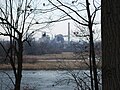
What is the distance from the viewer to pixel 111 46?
167cm

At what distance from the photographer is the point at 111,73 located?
5.37ft

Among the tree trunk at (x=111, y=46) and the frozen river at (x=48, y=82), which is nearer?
the tree trunk at (x=111, y=46)

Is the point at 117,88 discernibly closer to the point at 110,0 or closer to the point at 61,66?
the point at 110,0

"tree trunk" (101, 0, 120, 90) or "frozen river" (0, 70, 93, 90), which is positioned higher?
"tree trunk" (101, 0, 120, 90)

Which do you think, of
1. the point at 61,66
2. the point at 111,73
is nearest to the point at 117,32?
the point at 111,73

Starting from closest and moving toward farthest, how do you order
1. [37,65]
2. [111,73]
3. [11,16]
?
1. [111,73]
2. [11,16]
3. [37,65]

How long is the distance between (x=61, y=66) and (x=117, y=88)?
30.3ft

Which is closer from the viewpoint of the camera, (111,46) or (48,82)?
(111,46)

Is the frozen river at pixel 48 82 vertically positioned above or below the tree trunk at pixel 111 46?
below

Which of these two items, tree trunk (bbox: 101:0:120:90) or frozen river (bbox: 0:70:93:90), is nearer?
tree trunk (bbox: 101:0:120:90)

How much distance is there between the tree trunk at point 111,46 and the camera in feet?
5.41

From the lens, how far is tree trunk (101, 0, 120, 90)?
5.41 feet

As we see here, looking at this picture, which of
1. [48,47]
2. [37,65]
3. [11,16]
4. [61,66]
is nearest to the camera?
[11,16]

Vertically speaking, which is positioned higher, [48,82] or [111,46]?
[111,46]
